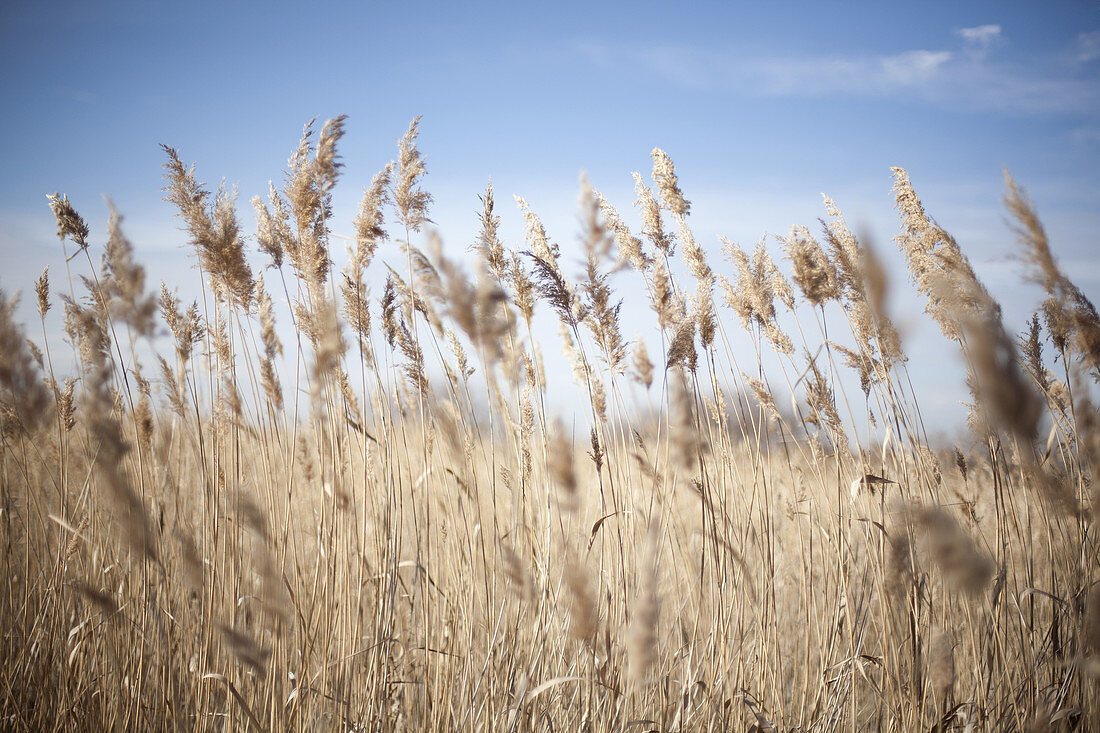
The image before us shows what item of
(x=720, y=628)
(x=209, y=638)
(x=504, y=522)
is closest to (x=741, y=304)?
(x=720, y=628)

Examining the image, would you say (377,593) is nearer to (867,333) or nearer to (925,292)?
(867,333)

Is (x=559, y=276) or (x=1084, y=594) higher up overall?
(x=559, y=276)

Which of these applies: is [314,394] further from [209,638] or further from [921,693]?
[921,693]

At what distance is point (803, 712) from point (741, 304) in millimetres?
1698

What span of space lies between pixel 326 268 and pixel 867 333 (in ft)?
7.60

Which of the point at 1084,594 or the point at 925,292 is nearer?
the point at 1084,594

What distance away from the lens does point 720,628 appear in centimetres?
197

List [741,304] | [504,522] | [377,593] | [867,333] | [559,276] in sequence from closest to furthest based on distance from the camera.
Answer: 1. [377,593]
2. [559,276]
3. [867,333]
4. [741,304]
5. [504,522]

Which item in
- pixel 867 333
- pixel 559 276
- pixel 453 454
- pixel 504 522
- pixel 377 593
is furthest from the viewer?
pixel 504 522

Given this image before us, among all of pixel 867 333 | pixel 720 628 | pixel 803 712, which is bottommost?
pixel 803 712

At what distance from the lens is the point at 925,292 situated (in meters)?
2.41

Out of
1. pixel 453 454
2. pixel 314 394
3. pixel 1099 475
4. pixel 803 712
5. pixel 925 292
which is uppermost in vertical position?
pixel 925 292

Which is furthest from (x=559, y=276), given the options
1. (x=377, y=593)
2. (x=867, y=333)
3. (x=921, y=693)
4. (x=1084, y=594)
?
(x=1084, y=594)

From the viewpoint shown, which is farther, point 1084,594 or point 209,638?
point 1084,594
